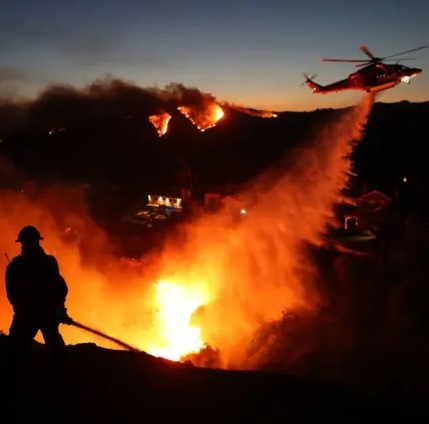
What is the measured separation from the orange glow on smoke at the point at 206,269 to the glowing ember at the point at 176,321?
0.05 metres

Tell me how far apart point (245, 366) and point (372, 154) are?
45954 millimetres

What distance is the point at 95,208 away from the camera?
43.9m

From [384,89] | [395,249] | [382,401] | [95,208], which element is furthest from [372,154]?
[382,401]

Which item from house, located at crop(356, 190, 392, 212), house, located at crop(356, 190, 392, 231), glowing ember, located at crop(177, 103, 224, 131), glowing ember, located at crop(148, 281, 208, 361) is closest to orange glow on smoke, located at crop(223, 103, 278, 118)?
glowing ember, located at crop(177, 103, 224, 131)

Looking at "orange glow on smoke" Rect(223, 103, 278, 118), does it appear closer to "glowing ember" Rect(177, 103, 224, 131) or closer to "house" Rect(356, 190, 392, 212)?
"glowing ember" Rect(177, 103, 224, 131)

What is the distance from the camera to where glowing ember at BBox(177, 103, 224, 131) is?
1711 cm

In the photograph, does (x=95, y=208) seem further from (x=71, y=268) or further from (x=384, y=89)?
(x=384, y=89)

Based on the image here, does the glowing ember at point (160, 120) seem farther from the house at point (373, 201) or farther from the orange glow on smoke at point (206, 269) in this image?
the house at point (373, 201)

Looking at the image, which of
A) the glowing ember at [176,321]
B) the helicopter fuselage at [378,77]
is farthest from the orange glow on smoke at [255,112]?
the glowing ember at [176,321]

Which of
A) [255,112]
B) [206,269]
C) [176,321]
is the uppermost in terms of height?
[255,112]

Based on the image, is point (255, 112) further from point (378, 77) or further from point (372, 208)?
point (372, 208)

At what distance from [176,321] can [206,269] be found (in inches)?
153

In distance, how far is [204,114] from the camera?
17734mm

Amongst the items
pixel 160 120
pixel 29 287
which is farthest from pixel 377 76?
pixel 29 287
